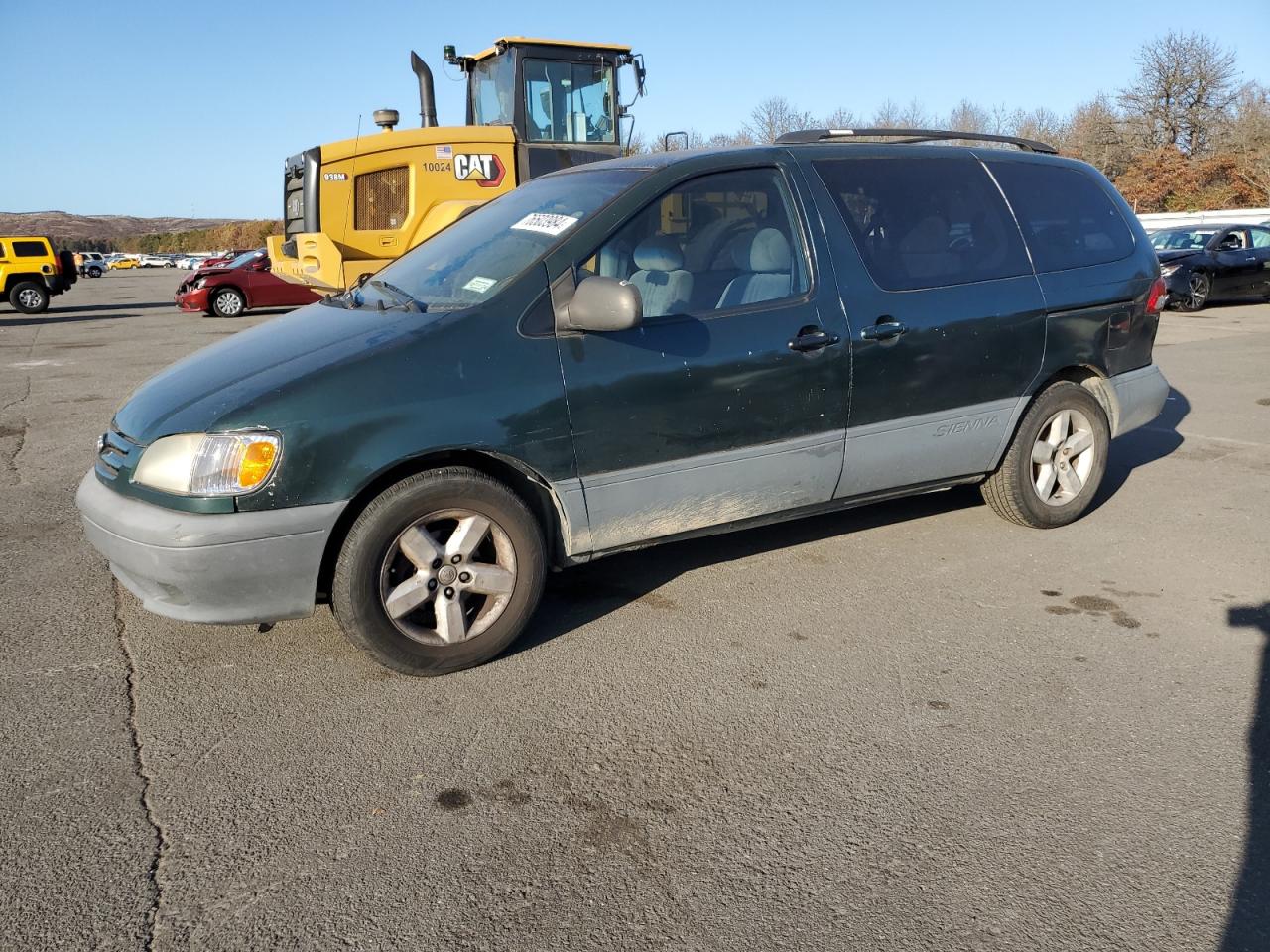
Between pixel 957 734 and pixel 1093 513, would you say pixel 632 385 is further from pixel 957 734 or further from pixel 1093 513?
pixel 1093 513

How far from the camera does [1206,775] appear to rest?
2.93m

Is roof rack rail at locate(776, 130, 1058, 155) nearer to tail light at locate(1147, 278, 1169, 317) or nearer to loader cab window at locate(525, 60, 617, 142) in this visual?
tail light at locate(1147, 278, 1169, 317)

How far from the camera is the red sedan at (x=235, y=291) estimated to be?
73.3ft

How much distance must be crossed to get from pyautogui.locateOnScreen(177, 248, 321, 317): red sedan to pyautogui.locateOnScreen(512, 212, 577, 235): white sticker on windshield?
19244 mm

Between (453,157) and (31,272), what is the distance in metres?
17.7

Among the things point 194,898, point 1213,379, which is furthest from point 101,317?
point 194,898

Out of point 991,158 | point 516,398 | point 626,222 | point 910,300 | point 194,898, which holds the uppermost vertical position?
point 991,158

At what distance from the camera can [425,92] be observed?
11984 mm

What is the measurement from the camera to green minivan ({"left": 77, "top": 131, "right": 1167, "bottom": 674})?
3.41 m

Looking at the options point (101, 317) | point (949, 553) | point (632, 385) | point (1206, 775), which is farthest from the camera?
point (101, 317)

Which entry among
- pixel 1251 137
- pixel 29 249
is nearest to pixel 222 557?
pixel 29 249

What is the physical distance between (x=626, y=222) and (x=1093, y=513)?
3.15 m

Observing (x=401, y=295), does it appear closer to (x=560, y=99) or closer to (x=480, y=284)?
(x=480, y=284)

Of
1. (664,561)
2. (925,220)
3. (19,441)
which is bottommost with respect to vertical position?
(664,561)
